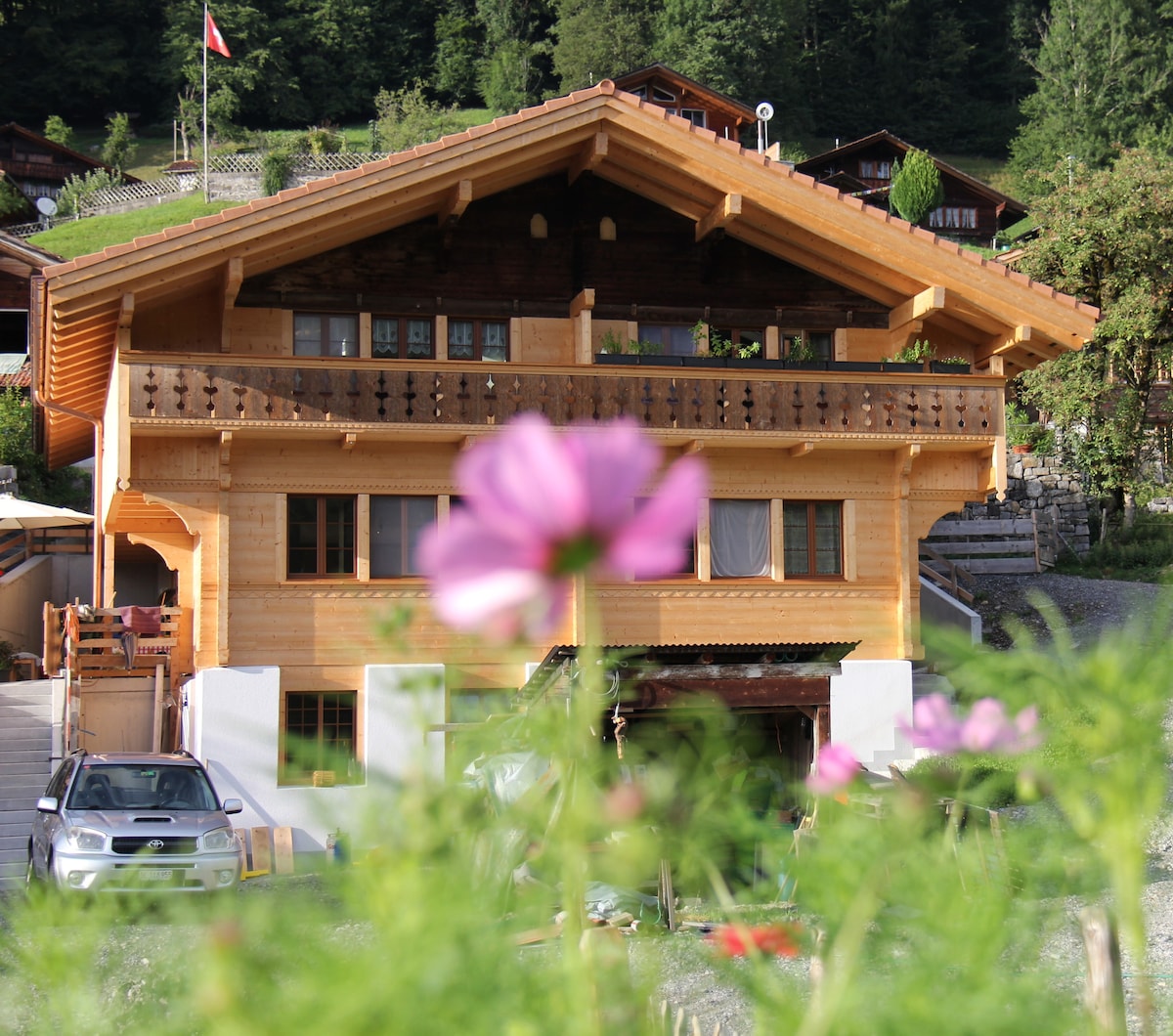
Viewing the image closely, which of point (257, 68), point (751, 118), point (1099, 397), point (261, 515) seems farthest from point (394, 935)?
point (257, 68)

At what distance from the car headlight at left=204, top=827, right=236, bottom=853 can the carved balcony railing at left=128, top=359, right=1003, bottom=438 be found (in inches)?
229

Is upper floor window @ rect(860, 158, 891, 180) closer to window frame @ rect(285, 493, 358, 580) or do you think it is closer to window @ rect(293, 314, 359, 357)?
window @ rect(293, 314, 359, 357)

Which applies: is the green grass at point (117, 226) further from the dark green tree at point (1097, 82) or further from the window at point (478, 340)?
the window at point (478, 340)

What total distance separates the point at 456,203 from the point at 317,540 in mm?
4947

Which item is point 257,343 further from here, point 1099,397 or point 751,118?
point 751,118

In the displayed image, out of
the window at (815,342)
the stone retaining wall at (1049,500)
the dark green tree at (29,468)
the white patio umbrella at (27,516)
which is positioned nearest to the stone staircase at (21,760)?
the white patio umbrella at (27,516)

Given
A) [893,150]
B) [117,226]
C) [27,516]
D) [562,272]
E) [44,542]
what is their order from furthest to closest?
[893,150] < [117,226] < [44,542] < [27,516] < [562,272]

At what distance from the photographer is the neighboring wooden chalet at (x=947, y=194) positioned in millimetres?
73312

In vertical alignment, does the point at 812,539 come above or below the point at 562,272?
below

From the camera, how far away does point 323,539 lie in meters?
20.9

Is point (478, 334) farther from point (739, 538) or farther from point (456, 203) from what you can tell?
point (739, 538)

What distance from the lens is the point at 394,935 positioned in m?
2.20

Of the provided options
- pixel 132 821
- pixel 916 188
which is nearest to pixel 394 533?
pixel 132 821

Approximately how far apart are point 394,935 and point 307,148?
80.8 metres
